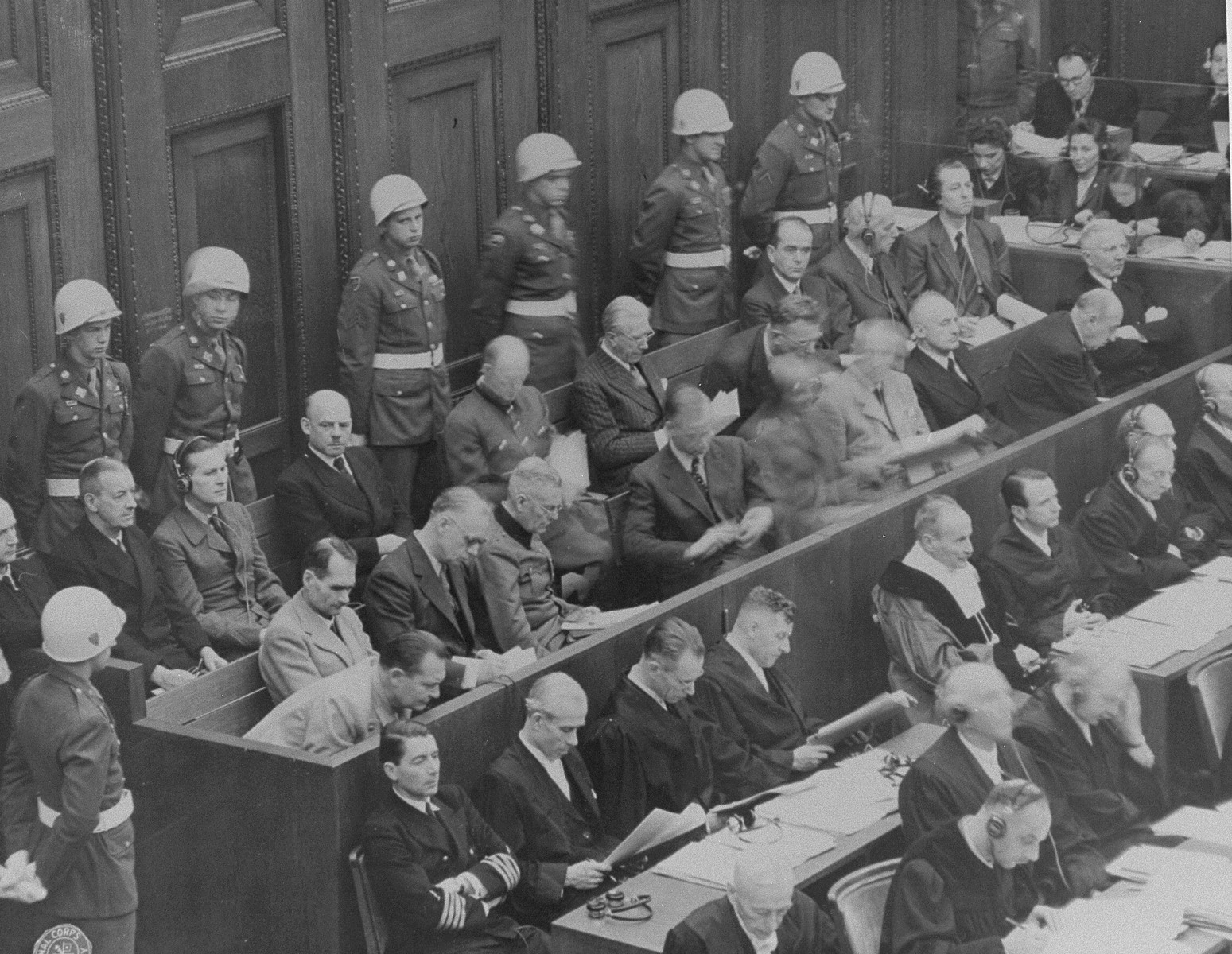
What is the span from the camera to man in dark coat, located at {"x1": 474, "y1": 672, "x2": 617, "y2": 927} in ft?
16.9

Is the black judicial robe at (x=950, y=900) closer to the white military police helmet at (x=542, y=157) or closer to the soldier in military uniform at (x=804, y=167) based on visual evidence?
the white military police helmet at (x=542, y=157)

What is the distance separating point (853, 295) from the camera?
25.5 ft

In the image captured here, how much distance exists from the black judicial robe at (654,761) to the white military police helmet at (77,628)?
1095 millimetres

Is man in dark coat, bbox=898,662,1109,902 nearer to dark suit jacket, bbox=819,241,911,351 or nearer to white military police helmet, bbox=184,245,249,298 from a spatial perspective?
white military police helmet, bbox=184,245,249,298

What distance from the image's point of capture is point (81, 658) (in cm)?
488

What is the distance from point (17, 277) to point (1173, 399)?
3.58m

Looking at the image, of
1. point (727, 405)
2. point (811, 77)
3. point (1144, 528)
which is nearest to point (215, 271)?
point (727, 405)

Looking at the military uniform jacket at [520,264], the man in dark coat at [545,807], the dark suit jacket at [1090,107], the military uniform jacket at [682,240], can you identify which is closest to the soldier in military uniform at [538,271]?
the military uniform jacket at [520,264]

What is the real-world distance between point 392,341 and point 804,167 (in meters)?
2.03

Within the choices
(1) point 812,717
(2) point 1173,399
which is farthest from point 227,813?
(2) point 1173,399

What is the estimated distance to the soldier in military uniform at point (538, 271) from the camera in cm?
704

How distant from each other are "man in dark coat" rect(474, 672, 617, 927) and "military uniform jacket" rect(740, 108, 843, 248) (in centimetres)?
321

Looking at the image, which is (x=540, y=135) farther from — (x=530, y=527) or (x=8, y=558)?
(x=8, y=558)

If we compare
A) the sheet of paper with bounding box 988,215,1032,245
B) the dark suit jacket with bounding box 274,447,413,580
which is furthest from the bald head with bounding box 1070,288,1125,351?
the dark suit jacket with bounding box 274,447,413,580
